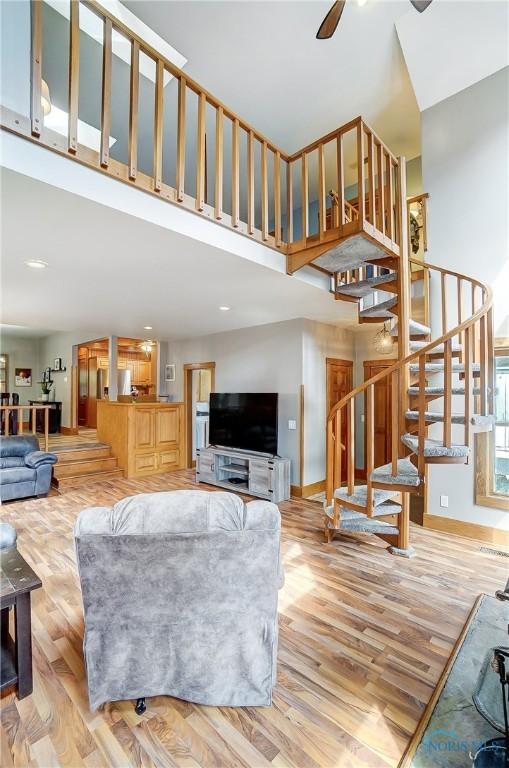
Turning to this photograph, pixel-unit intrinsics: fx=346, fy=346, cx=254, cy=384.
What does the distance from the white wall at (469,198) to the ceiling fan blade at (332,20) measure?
231 centimetres

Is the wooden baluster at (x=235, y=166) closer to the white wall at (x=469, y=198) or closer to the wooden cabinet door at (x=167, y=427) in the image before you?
the white wall at (x=469, y=198)

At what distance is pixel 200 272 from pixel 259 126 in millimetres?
2692

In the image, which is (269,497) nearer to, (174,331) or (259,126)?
(174,331)

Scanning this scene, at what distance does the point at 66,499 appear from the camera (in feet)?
16.0

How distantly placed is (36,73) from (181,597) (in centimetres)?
→ 273

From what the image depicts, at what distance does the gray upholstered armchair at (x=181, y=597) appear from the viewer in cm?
146

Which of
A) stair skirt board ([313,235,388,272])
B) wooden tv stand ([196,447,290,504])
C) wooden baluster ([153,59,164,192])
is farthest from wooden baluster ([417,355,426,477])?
wooden tv stand ([196,447,290,504])

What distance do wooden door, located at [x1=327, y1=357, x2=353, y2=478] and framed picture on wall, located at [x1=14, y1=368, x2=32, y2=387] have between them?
970cm

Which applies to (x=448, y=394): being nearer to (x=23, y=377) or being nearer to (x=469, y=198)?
(x=469, y=198)

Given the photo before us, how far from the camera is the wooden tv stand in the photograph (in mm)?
4832

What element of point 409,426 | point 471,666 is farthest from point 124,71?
point 471,666

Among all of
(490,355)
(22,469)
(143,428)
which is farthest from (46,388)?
(490,355)

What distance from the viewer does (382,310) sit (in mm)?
3520

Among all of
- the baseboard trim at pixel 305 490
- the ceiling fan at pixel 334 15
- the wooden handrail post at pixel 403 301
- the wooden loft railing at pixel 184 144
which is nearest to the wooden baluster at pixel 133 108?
the wooden loft railing at pixel 184 144
